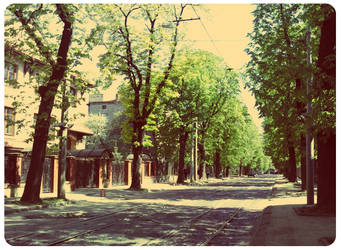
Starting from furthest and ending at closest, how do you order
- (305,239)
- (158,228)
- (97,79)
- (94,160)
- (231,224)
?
1. (94,160)
2. (97,79)
3. (231,224)
4. (158,228)
5. (305,239)

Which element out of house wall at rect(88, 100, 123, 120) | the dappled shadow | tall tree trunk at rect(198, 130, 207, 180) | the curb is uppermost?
house wall at rect(88, 100, 123, 120)

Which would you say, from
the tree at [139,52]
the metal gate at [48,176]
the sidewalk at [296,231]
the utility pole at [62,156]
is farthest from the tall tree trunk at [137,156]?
the sidewalk at [296,231]

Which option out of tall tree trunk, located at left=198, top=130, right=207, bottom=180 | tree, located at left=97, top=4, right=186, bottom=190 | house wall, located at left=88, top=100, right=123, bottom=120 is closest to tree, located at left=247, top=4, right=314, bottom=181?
tree, located at left=97, top=4, right=186, bottom=190

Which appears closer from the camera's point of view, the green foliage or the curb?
the green foliage

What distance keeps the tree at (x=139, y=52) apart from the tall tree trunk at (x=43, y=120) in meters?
5.92

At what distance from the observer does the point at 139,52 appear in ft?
85.1

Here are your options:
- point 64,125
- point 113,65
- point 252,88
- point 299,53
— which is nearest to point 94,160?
point 113,65

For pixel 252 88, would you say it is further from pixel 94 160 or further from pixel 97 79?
pixel 94 160

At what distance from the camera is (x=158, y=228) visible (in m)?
11.0

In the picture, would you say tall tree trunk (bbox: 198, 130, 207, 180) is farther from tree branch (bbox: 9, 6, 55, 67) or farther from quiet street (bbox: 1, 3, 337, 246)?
tree branch (bbox: 9, 6, 55, 67)

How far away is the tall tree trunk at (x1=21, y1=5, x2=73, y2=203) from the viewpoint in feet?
53.4

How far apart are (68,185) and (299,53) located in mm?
16348

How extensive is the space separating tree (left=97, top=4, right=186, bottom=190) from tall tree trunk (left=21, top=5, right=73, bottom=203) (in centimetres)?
592

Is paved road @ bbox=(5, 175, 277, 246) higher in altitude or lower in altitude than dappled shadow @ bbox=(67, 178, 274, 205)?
higher
